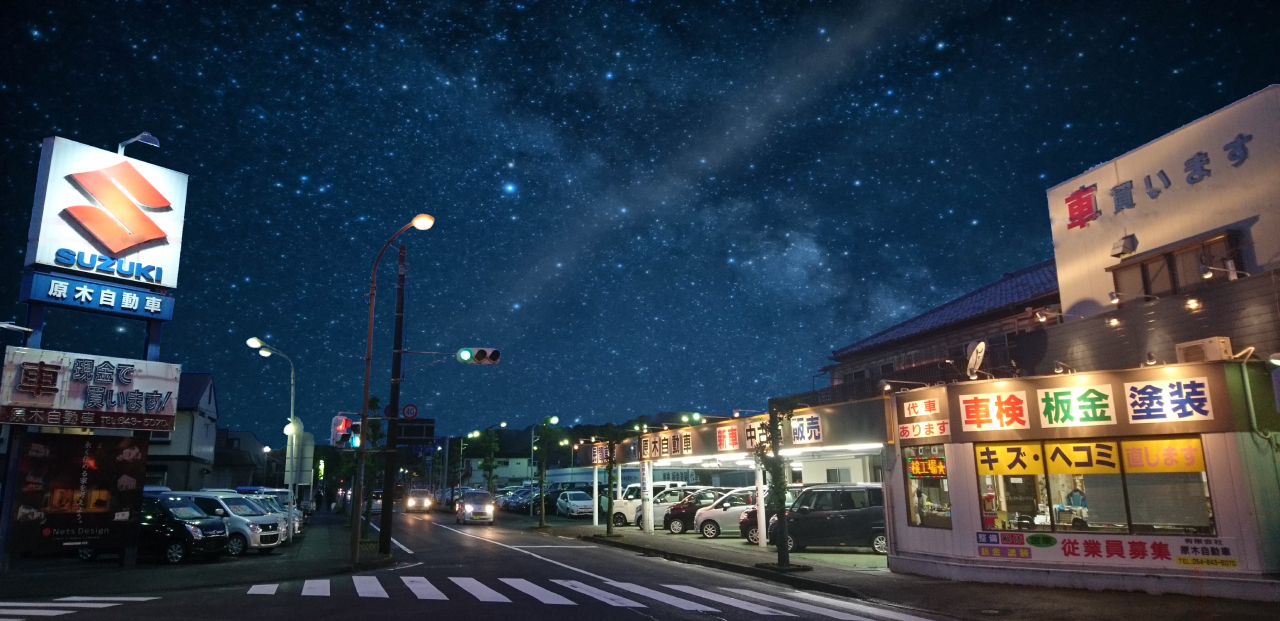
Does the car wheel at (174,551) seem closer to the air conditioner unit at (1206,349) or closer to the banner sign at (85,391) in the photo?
the banner sign at (85,391)

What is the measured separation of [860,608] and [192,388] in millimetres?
45434

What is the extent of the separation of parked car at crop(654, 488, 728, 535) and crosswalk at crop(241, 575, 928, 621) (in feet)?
45.6

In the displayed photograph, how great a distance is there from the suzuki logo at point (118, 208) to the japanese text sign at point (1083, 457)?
2123 cm

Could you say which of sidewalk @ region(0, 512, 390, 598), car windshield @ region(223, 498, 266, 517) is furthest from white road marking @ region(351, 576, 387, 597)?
car windshield @ region(223, 498, 266, 517)

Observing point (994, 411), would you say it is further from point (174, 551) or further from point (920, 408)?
point (174, 551)

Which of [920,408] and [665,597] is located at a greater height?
[920,408]

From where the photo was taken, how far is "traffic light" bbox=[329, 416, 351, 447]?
19.1 metres

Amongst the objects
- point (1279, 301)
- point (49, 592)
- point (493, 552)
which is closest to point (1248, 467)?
point (1279, 301)

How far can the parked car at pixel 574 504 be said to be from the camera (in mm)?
43250

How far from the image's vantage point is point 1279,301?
12.6 metres

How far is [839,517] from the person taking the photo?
2025cm

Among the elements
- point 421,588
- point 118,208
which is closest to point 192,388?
point 118,208

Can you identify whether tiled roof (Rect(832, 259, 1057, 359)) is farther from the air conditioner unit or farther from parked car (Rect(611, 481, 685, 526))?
parked car (Rect(611, 481, 685, 526))

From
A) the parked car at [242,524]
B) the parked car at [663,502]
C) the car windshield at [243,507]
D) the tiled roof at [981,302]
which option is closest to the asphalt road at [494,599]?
the parked car at [242,524]
